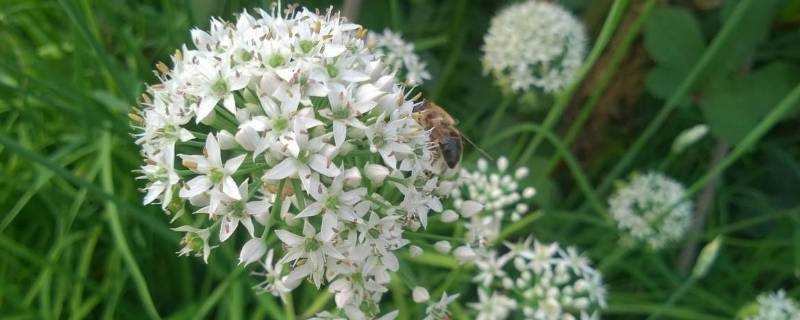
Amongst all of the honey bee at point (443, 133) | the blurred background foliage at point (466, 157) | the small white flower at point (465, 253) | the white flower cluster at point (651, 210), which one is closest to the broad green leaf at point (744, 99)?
the blurred background foliage at point (466, 157)

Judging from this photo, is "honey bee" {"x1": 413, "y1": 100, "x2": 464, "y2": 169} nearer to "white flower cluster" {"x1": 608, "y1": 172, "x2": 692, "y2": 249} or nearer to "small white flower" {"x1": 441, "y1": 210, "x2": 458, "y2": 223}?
"small white flower" {"x1": 441, "y1": 210, "x2": 458, "y2": 223}

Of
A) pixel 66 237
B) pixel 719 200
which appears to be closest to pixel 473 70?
pixel 719 200

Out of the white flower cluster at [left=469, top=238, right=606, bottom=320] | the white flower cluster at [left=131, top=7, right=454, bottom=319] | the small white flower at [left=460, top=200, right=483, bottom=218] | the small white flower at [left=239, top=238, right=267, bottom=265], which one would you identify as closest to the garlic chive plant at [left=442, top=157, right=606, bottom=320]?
the white flower cluster at [left=469, top=238, right=606, bottom=320]

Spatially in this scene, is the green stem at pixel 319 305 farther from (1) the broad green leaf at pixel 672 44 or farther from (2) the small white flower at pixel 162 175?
(1) the broad green leaf at pixel 672 44

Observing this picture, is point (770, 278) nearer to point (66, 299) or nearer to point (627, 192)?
point (627, 192)

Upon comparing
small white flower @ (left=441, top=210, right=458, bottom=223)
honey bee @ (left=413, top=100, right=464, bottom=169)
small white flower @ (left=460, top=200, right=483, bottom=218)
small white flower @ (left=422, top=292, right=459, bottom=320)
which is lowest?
small white flower @ (left=422, top=292, right=459, bottom=320)
